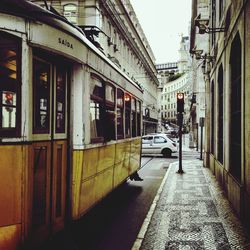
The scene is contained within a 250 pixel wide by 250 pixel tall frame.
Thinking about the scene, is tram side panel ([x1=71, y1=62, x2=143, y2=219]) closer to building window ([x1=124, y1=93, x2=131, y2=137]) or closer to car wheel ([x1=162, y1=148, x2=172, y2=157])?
building window ([x1=124, y1=93, x2=131, y2=137])

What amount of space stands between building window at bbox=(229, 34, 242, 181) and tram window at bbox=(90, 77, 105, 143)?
3797mm

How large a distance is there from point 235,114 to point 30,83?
648cm

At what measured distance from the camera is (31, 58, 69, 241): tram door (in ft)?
16.5

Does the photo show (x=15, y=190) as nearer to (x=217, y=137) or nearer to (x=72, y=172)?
(x=72, y=172)

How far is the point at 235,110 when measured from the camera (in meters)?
10.1

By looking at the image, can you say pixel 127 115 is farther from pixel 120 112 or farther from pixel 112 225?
pixel 112 225

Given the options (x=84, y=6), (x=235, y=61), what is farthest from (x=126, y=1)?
(x=235, y=61)

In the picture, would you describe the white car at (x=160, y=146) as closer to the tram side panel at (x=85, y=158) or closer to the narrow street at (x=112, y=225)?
the narrow street at (x=112, y=225)

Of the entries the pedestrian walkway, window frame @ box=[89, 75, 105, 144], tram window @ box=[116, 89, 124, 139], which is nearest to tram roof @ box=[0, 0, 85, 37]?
window frame @ box=[89, 75, 105, 144]

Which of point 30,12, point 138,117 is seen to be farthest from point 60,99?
point 138,117

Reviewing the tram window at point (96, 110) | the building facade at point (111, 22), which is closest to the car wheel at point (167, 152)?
the building facade at point (111, 22)

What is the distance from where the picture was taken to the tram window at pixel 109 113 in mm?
7531

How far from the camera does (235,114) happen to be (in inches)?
392

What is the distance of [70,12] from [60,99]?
2763cm
